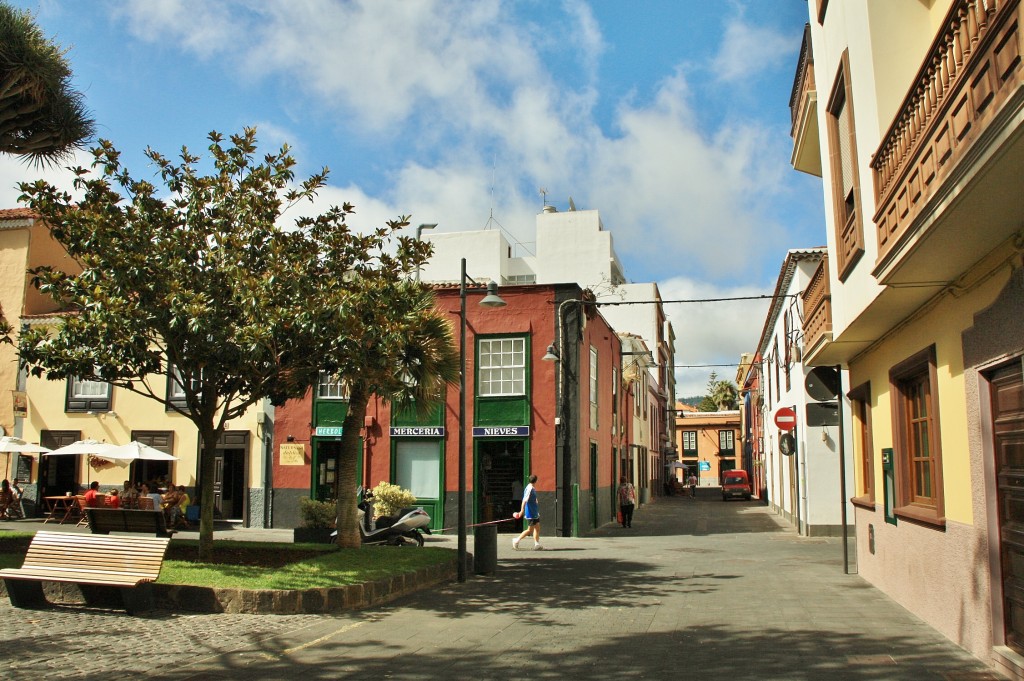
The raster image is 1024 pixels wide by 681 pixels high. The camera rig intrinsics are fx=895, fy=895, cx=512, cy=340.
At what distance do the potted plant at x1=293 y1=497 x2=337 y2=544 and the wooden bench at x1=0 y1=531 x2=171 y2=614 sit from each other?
7.65 meters

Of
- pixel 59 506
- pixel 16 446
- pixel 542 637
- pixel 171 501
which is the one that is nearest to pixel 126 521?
pixel 171 501

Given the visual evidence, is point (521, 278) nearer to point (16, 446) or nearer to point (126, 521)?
point (16, 446)

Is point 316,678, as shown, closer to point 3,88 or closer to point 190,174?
point 190,174

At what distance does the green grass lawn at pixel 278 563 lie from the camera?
35.2ft

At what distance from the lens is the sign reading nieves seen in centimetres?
2312

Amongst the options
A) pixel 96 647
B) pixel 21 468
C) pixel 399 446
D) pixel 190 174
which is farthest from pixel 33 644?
pixel 21 468

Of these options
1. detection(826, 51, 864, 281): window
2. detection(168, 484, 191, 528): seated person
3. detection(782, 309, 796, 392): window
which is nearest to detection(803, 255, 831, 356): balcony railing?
detection(826, 51, 864, 281): window

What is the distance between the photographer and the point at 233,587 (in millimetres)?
10242

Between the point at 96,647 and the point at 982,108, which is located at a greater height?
the point at 982,108

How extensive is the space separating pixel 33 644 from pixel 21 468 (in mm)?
20959

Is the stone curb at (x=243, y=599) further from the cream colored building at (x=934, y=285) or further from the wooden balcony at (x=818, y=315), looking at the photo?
the wooden balcony at (x=818, y=315)

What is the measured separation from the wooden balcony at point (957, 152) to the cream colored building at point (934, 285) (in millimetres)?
16

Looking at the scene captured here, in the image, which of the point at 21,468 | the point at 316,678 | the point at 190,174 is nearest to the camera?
the point at 316,678

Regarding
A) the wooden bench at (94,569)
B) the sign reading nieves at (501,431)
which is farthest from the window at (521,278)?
the wooden bench at (94,569)
